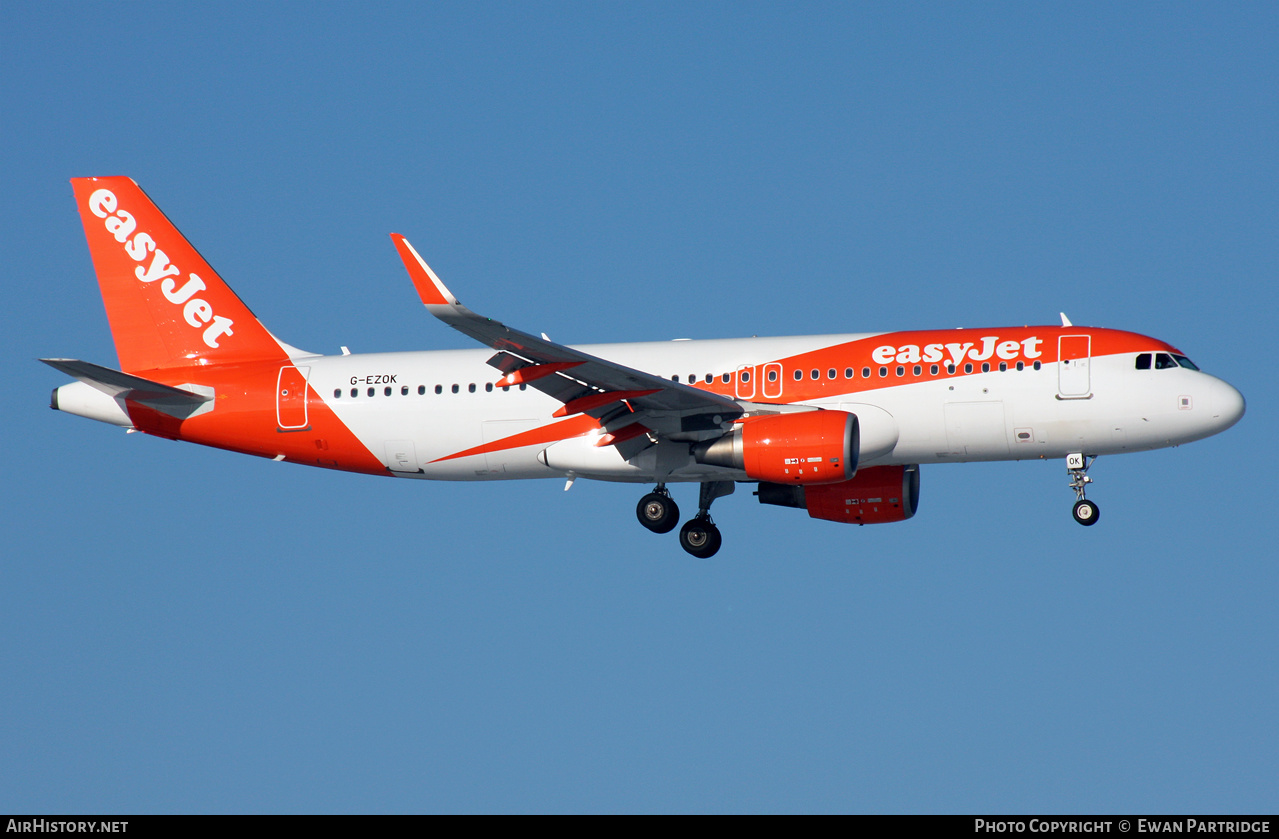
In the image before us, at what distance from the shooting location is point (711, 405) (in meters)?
34.2

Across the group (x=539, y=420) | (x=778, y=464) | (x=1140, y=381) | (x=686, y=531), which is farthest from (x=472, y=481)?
(x=1140, y=381)

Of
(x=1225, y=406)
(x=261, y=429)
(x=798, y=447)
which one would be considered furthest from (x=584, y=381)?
(x=1225, y=406)

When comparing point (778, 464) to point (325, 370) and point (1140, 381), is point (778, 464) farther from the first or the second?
point (325, 370)

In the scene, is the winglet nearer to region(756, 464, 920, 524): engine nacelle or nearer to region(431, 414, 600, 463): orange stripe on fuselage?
region(431, 414, 600, 463): orange stripe on fuselage

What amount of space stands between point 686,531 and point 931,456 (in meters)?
6.81

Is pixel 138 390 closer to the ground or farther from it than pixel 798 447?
farther from it

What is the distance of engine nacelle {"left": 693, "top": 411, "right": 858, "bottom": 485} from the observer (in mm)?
33125

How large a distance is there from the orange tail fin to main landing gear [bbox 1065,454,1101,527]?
782 inches

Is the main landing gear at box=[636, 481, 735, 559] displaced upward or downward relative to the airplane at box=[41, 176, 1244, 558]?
downward

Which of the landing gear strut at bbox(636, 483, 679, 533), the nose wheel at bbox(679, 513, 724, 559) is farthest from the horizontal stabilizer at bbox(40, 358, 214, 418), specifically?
the nose wheel at bbox(679, 513, 724, 559)

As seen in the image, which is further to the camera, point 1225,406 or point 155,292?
point 155,292

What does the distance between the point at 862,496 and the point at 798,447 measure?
533cm

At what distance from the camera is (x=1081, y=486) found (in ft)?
114

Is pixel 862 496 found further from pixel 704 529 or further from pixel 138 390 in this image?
pixel 138 390
